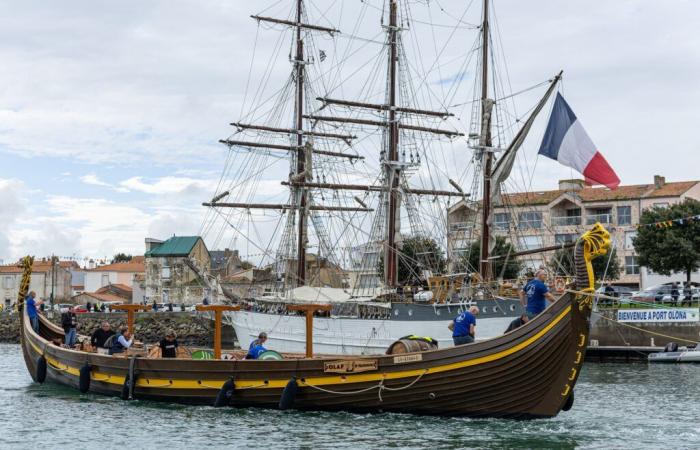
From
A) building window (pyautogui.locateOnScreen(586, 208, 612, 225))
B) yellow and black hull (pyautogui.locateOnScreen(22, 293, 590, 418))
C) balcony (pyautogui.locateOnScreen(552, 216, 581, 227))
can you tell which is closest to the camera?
yellow and black hull (pyautogui.locateOnScreen(22, 293, 590, 418))

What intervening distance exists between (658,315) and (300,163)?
24.4 meters

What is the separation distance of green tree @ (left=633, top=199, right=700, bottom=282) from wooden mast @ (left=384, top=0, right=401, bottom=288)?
2061 centimetres

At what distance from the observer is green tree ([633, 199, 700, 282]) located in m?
65.2

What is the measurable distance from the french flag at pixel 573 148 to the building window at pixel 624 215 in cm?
5018

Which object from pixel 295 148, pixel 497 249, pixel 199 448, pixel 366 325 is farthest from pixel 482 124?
pixel 199 448

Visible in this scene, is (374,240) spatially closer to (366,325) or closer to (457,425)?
(366,325)

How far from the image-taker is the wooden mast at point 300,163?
Result: 198 ft

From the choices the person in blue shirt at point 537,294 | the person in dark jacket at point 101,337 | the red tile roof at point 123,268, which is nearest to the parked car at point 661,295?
the person in dark jacket at point 101,337

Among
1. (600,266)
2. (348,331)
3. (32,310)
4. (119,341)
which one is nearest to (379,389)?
(119,341)

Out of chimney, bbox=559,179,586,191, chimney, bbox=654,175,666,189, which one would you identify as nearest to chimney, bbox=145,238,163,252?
chimney, bbox=559,179,586,191

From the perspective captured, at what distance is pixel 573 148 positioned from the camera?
2877 centimetres

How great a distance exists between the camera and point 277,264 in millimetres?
61281

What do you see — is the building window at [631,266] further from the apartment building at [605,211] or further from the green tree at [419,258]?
the green tree at [419,258]

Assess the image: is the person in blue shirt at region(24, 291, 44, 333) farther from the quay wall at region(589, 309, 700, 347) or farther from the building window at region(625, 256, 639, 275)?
the building window at region(625, 256, 639, 275)
